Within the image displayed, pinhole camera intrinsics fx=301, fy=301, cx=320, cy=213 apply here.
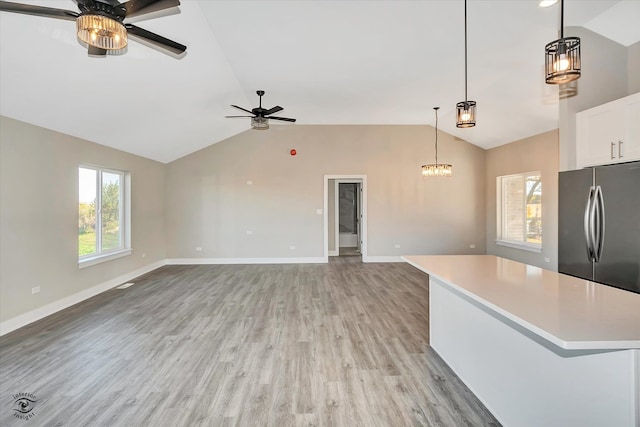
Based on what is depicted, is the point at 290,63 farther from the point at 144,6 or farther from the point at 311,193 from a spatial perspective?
the point at 311,193

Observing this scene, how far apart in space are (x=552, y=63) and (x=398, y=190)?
554 centimetres

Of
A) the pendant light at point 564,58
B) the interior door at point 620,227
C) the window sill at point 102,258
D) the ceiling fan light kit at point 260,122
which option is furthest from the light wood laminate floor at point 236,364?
the ceiling fan light kit at point 260,122

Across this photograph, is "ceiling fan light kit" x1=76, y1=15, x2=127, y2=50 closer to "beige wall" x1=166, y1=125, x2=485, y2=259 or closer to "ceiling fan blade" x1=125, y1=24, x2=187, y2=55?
"ceiling fan blade" x1=125, y1=24, x2=187, y2=55

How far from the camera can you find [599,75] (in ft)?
10.4

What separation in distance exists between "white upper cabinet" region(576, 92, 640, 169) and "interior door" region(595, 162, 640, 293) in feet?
0.52

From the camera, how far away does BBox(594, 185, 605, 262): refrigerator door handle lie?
278 cm

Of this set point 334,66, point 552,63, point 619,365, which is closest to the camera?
point 619,365

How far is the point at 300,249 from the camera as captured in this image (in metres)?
7.33

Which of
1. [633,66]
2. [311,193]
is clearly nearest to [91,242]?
[311,193]

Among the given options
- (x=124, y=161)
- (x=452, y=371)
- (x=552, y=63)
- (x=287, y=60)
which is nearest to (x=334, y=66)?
(x=287, y=60)

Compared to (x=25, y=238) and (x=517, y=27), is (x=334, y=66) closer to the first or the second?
(x=517, y=27)

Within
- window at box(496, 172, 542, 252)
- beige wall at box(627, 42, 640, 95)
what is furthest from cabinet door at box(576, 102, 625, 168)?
window at box(496, 172, 542, 252)

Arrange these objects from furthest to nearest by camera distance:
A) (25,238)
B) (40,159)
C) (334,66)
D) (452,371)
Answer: (334,66)
(40,159)
(25,238)
(452,371)

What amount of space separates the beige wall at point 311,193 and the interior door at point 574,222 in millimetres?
4171
